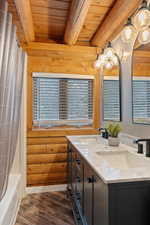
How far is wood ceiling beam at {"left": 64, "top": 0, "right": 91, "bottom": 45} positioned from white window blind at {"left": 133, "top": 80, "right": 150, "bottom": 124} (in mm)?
927

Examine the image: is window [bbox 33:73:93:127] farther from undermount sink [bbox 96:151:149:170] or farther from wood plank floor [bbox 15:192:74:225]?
undermount sink [bbox 96:151:149:170]

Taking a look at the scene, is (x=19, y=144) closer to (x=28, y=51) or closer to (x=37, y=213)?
(x=37, y=213)

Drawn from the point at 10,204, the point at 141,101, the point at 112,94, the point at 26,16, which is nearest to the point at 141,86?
the point at 141,101

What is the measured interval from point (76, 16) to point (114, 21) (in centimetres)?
52

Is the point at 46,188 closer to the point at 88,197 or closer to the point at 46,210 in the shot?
the point at 46,210

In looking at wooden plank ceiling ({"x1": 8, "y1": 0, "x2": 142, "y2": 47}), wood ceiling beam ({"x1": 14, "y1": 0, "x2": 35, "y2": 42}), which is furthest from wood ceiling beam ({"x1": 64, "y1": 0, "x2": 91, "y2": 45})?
wood ceiling beam ({"x1": 14, "y1": 0, "x2": 35, "y2": 42})

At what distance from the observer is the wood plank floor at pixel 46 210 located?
77.3 inches

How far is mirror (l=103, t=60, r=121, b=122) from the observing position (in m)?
2.18

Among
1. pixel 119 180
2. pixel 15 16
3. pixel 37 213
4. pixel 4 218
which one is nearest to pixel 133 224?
pixel 119 180

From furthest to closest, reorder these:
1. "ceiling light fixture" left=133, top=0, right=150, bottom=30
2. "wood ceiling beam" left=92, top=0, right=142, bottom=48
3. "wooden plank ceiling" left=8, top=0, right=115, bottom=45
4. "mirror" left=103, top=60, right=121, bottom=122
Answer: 1. "mirror" left=103, top=60, right=121, bottom=122
2. "wooden plank ceiling" left=8, top=0, right=115, bottom=45
3. "wood ceiling beam" left=92, top=0, right=142, bottom=48
4. "ceiling light fixture" left=133, top=0, right=150, bottom=30

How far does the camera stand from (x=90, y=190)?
129 centimetres

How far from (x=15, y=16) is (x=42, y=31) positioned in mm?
589

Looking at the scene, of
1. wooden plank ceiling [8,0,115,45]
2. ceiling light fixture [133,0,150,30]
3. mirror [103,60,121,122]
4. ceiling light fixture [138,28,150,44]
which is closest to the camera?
ceiling light fixture [133,0,150,30]

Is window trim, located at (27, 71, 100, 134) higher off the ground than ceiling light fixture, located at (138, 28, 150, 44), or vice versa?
ceiling light fixture, located at (138, 28, 150, 44)
